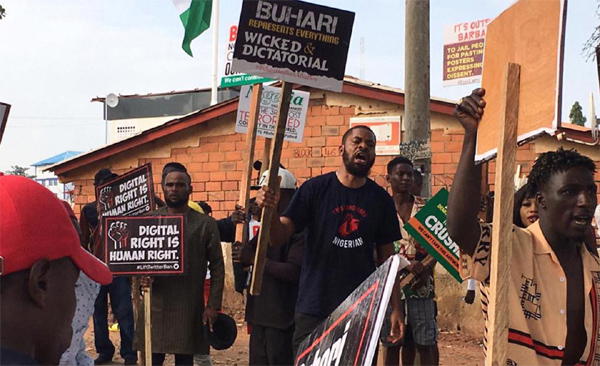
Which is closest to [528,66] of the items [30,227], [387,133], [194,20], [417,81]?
[30,227]

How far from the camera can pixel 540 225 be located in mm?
3205

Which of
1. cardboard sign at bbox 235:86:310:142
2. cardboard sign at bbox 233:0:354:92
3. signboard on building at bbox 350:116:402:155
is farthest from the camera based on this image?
signboard on building at bbox 350:116:402:155

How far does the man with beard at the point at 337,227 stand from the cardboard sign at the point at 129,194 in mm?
1748

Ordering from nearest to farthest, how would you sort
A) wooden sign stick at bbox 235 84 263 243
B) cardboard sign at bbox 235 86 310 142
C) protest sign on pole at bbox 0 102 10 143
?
1. protest sign on pole at bbox 0 102 10 143
2. wooden sign stick at bbox 235 84 263 243
3. cardboard sign at bbox 235 86 310 142

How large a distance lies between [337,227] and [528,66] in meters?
2.53

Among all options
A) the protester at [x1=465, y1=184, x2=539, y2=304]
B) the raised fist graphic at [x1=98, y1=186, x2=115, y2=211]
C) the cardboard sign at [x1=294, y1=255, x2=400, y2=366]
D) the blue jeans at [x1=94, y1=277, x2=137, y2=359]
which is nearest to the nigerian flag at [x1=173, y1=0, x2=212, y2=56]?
the blue jeans at [x1=94, y1=277, x2=137, y2=359]

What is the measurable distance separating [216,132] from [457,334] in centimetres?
501

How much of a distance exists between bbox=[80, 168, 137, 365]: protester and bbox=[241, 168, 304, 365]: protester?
8.83 ft

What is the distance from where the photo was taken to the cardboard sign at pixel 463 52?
923cm

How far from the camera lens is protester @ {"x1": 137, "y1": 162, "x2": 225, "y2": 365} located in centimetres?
634

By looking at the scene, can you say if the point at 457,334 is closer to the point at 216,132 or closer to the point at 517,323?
the point at 216,132

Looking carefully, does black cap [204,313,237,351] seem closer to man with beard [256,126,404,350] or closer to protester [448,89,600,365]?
man with beard [256,126,404,350]

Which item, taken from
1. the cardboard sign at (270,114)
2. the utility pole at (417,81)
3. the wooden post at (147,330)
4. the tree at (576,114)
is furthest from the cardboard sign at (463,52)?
the tree at (576,114)

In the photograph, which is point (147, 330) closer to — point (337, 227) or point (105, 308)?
point (337, 227)
